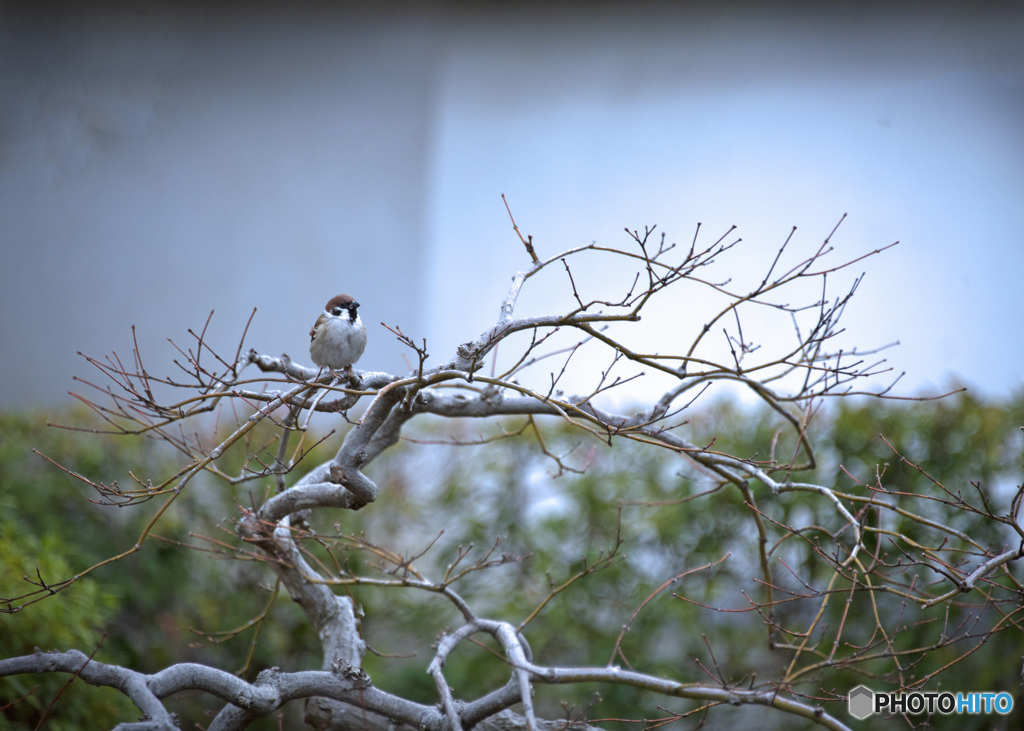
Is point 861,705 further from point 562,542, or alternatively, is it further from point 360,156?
point 360,156

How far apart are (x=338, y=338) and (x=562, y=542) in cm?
171

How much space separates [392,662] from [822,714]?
215cm

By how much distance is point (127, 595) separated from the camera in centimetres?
314

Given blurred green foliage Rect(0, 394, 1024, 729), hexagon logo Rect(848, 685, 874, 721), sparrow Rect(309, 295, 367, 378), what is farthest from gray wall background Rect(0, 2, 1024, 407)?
sparrow Rect(309, 295, 367, 378)

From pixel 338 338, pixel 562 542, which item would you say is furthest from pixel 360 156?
pixel 338 338

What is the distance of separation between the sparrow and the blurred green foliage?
1.09 metres

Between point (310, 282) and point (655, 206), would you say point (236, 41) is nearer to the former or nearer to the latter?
point (310, 282)

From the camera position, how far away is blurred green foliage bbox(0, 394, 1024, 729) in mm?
3064

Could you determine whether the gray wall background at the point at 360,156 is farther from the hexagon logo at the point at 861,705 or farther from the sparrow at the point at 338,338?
the sparrow at the point at 338,338

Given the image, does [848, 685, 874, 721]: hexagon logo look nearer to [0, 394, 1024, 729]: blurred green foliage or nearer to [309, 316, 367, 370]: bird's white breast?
[0, 394, 1024, 729]: blurred green foliage

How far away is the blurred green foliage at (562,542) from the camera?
10.1ft

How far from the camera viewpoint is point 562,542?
328 cm

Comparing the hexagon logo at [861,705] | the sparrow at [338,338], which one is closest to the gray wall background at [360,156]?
the hexagon logo at [861,705]

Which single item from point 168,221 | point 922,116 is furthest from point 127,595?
point 922,116
